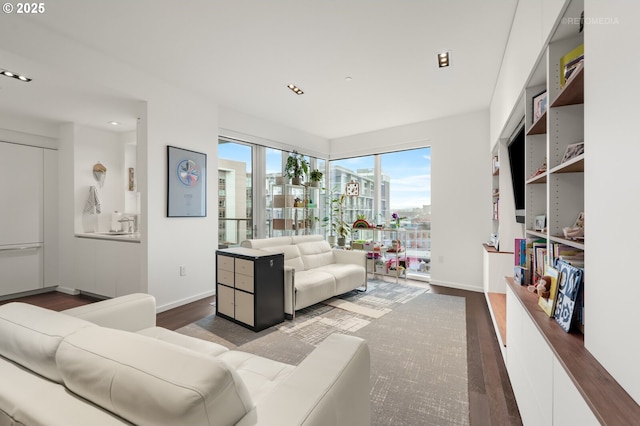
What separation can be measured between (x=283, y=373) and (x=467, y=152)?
4.48 m

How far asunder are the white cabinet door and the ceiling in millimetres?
579

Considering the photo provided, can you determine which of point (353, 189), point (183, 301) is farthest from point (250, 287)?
point (353, 189)

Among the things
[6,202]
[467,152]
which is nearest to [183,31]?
[6,202]

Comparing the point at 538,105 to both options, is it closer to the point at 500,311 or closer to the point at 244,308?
the point at 500,311

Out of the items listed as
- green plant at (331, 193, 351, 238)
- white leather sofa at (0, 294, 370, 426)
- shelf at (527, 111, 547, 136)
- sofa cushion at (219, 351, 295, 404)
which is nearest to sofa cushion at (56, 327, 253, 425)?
white leather sofa at (0, 294, 370, 426)

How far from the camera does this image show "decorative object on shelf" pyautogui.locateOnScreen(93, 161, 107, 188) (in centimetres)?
464

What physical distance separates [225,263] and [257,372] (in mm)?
2045

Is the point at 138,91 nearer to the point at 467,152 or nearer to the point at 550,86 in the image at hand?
the point at 550,86

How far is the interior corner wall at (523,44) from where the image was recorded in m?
1.55

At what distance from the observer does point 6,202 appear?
4078mm

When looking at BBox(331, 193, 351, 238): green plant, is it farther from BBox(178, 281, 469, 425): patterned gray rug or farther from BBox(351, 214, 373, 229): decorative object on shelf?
BBox(178, 281, 469, 425): patterned gray rug

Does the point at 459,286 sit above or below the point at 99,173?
below

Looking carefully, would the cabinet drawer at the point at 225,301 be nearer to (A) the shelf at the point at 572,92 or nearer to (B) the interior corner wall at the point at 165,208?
(B) the interior corner wall at the point at 165,208

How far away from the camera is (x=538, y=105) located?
202 cm
